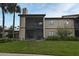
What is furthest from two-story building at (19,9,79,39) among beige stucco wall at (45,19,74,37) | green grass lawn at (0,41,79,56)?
green grass lawn at (0,41,79,56)

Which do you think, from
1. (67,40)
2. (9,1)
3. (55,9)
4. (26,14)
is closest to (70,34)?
(67,40)

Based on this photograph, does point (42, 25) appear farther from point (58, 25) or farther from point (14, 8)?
point (14, 8)

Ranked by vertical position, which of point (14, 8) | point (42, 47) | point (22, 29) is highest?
point (14, 8)

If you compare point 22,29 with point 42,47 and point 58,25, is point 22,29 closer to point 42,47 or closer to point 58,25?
point 42,47

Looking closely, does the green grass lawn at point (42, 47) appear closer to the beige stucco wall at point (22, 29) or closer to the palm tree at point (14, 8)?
the beige stucco wall at point (22, 29)

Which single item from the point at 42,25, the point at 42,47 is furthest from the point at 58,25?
the point at 42,47

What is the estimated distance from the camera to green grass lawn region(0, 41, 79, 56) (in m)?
4.44

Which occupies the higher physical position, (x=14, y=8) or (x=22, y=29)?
(x=14, y=8)

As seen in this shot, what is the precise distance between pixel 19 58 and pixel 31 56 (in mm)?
171

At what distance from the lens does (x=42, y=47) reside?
14.9ft

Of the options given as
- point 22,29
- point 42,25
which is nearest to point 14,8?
point 22,29

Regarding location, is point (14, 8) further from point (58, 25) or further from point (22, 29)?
point (58, 25)

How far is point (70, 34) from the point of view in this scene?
14.8 feet

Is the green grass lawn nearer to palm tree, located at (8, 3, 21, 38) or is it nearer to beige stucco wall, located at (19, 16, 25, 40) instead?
beige stucco wall, located at (19, 16, 25, 40)
